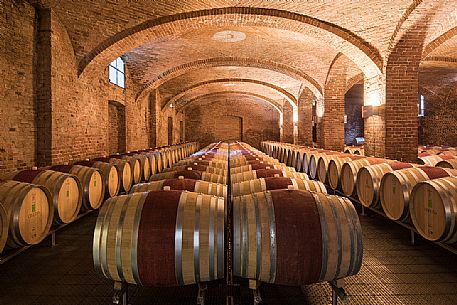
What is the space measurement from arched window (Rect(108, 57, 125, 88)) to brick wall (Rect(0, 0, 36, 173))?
3.94 m

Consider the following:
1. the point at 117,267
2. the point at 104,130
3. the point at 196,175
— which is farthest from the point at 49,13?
the point at 117,267

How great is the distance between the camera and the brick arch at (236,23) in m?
7.20

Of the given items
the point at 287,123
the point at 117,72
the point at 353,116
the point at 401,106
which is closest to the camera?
the point at 401,106

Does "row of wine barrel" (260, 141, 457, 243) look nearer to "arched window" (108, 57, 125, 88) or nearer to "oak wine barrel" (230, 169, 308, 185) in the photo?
"oak wine barrel" (230, 169, 308, 185)

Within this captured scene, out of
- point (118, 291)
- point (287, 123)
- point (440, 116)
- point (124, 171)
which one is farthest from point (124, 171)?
point (440, 116)

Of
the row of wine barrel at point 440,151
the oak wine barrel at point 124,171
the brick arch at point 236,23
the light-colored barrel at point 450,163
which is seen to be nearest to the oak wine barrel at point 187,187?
the oak wine barrel at point 124,171

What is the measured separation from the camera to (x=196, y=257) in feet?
7.16

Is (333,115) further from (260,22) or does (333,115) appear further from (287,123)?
(287,123)

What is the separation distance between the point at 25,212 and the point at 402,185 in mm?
4348

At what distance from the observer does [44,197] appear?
150 inches

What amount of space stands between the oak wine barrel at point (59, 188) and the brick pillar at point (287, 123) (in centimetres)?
1680

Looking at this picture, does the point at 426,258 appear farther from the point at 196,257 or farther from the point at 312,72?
the point at 312,72

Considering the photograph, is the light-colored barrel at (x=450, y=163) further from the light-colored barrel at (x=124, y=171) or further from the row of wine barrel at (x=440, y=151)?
the light-colored barrel at (x=124, y=171)

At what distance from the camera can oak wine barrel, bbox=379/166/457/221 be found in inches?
161
